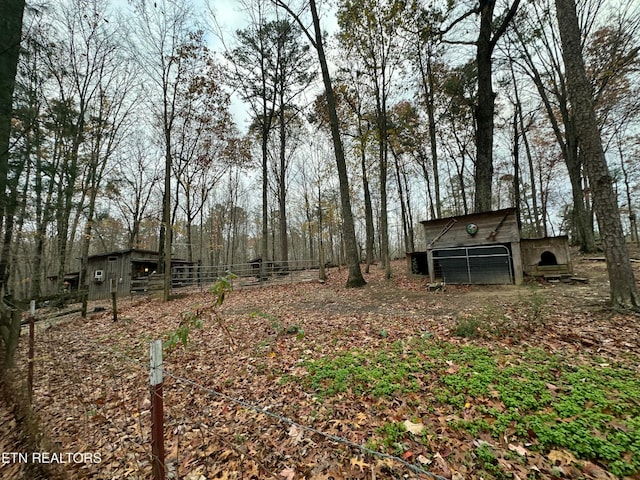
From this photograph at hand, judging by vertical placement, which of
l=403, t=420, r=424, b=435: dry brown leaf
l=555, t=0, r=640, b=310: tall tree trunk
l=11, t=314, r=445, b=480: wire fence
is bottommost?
l=11, t=314, r=445, b=480: wire fence

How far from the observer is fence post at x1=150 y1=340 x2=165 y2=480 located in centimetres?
167

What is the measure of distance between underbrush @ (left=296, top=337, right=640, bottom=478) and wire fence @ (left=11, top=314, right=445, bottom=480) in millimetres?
480

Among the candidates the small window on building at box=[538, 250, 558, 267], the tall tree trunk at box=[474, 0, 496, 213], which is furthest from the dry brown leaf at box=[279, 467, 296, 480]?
the tall tree trunk at box=[474, 0, 496, 213]

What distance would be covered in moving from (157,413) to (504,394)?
3.31 m

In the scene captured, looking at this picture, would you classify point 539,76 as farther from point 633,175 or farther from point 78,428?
point 78,428

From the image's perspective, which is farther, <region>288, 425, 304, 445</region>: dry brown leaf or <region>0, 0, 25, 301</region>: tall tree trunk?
<region>0, 0, 25, 301</region>: tall tree trunk

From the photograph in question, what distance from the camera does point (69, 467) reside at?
2750 mm

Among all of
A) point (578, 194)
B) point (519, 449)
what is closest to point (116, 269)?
point (519, 449)

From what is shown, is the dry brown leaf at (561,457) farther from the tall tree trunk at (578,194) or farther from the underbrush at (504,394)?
the tall tree trunk at (578,194)

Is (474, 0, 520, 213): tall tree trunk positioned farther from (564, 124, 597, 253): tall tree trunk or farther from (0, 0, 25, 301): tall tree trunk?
A: (0, 0, 25, 301): tall tree trunk

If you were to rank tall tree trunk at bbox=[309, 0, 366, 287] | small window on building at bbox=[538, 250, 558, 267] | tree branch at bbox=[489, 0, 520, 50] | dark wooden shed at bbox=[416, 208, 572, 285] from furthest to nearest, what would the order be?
1. tall tree trunk at bbox=[309, 0, 366, 287]
2. tree branch at bbox=[489, 0, 520, 50]
3. small window on building at bbox=[538, 250, 558, 267]
4. dark wooden shed at bbox=[416, 208, 572, 285]

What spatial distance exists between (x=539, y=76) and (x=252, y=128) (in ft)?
59.1

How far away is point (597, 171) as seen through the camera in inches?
187

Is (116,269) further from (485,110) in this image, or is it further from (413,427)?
(485,110)
